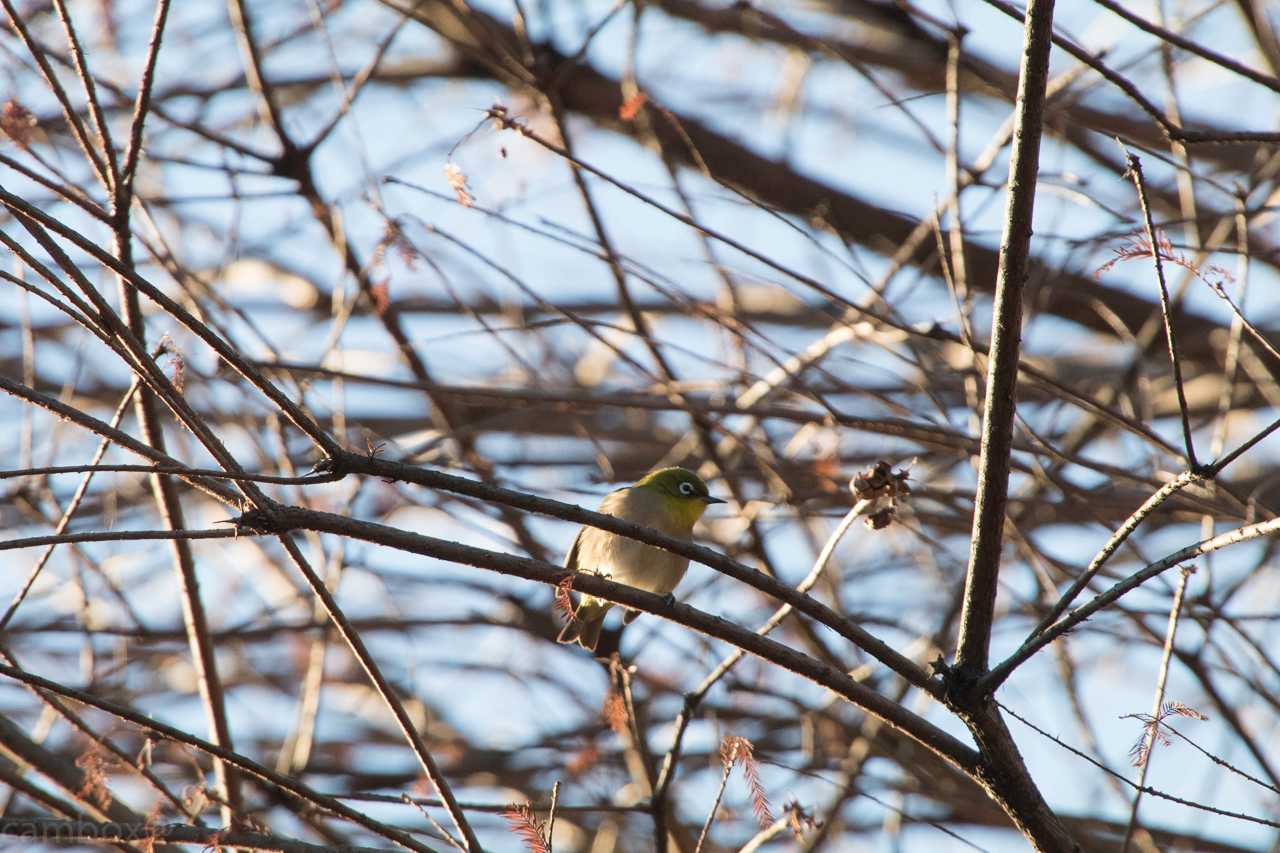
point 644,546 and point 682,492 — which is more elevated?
point 682,492

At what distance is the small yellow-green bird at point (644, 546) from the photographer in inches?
223

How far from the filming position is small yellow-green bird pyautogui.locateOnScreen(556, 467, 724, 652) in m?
5.66

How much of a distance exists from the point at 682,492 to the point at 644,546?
0.98 ft

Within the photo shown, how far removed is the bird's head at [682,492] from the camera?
5715 mm

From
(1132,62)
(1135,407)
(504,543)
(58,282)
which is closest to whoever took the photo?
(58,282)

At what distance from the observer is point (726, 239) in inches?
116

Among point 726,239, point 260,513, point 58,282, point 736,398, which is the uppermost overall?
point 736,398

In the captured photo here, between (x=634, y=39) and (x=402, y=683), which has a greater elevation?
(x=634, y=39)

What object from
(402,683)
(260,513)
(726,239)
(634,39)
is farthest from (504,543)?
(402,683)

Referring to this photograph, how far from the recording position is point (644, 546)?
5.65 m

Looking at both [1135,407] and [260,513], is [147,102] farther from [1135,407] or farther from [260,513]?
[1135,407]

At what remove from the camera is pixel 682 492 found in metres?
5.73

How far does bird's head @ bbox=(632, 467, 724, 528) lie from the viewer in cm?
571

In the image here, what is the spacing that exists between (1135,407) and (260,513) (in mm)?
5356
